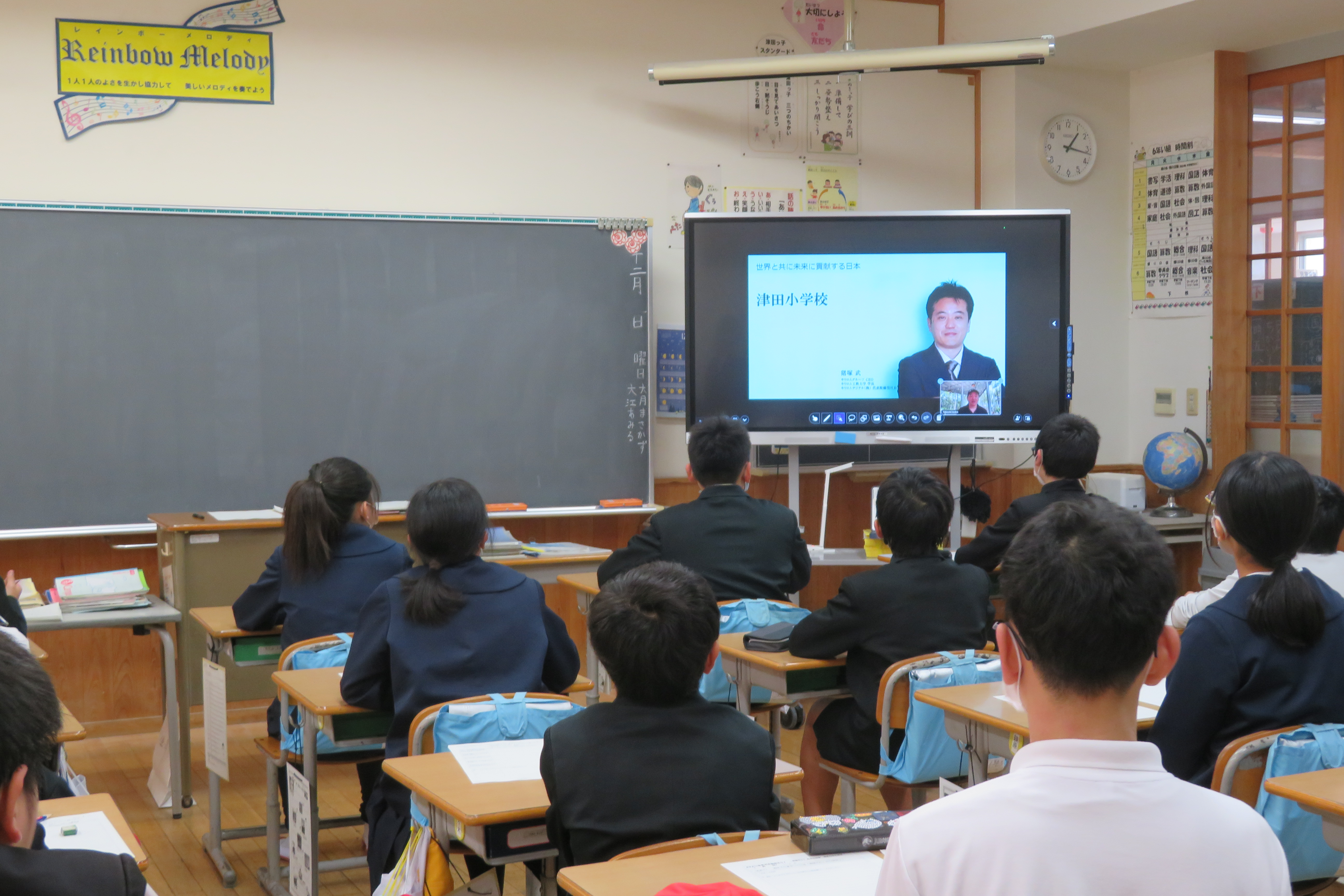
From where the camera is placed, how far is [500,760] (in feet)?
6.98

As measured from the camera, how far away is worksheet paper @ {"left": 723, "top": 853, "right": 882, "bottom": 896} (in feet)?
4.97

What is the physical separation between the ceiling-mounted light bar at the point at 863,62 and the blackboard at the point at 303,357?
71 cm

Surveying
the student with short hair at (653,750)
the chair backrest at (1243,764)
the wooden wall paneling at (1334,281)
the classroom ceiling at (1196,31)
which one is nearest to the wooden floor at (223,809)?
the chair backrest at (1243,764)

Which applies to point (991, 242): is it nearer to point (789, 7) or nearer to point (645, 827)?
point (789, 7)

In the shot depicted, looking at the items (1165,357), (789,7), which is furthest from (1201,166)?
(789,7)

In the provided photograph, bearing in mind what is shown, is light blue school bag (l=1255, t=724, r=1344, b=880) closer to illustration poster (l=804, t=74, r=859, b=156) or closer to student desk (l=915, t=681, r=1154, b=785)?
student desk (l=915, t=681, r=1154, b=785)

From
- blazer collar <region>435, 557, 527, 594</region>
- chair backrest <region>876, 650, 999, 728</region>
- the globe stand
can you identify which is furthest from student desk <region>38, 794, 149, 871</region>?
the globe stand

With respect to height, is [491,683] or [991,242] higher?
[991,242]

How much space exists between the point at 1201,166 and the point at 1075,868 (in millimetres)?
5470

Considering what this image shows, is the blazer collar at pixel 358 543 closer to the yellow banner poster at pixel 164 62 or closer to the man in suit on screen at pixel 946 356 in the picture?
the yellow banner poster at pixel 164 62

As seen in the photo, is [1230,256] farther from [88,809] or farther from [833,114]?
[88,809]

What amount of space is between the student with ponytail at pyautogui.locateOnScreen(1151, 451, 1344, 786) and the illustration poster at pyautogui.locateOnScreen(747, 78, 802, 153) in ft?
12.4

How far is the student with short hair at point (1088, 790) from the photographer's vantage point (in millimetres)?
917

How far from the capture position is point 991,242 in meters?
5.22
